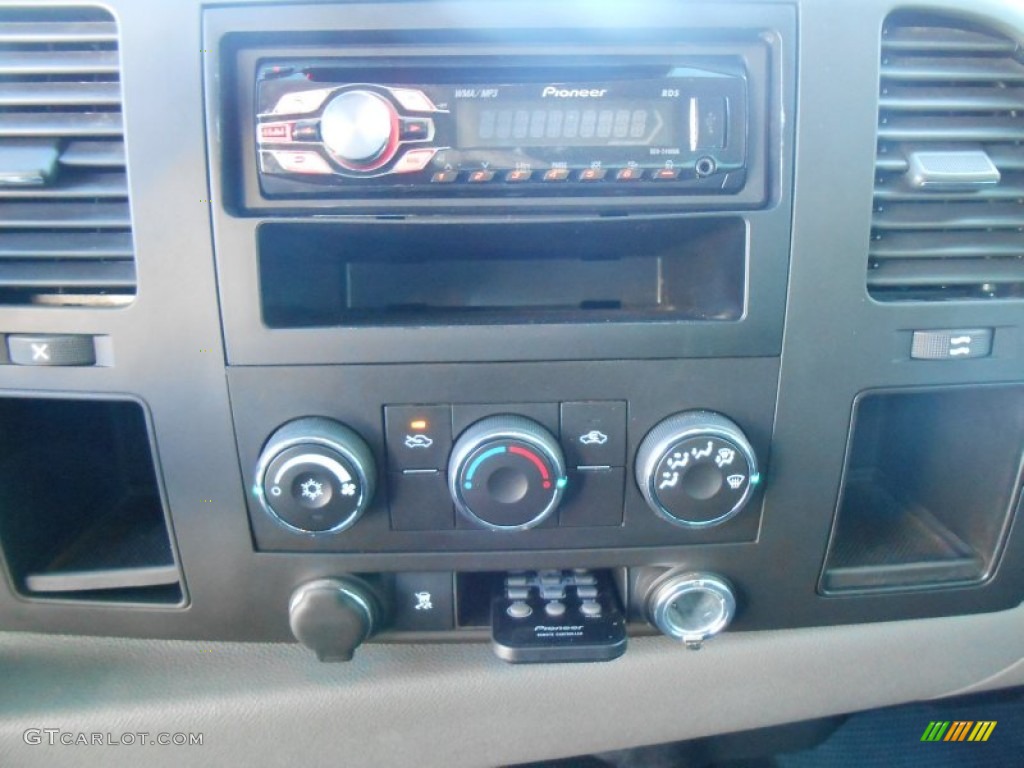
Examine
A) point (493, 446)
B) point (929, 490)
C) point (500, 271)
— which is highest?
point (500, 271)

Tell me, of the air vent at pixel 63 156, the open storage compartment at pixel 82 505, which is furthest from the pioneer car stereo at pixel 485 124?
the open storage compartment at pixel 82 505

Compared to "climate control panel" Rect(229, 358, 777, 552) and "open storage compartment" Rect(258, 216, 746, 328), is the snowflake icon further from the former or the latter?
"open storage compartment" Rect(258, 216, 746, 328)

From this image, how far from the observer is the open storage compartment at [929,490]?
69 cm

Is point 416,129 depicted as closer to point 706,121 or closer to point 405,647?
point 706,121

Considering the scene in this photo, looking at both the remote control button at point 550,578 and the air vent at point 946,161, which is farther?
the remote control button at point 550,578

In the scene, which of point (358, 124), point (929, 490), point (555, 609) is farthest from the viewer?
point (929, 490)

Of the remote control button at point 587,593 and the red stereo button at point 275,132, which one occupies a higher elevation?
the red stereo button at point 275,132

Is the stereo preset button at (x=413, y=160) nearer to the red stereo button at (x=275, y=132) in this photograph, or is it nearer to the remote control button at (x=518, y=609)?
the red stereo button at (x=275, y=132)

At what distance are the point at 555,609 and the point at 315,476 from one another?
242 mm

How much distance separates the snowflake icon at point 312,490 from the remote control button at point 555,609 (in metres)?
0.23

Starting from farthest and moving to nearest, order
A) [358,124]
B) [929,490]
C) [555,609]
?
[929,490] → [555,609] → [358,124]

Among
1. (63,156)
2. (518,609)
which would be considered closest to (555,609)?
(518,609)

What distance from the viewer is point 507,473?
0.58 m

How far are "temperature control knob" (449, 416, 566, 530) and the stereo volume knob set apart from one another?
221 millimetres
